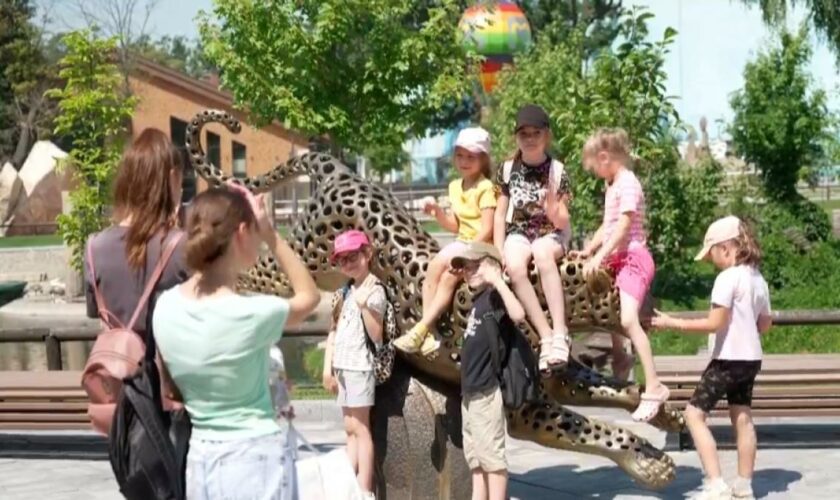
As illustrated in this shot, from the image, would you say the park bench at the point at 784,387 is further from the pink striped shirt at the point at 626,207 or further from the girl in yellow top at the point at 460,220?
the girl in yellow top at the point at 460,220

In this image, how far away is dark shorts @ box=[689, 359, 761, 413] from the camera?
23.4 feet

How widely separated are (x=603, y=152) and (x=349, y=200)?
140 centimetres

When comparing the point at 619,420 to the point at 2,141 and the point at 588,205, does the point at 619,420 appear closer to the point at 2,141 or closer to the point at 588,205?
the point at 588,205

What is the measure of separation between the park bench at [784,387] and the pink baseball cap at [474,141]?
238 cm

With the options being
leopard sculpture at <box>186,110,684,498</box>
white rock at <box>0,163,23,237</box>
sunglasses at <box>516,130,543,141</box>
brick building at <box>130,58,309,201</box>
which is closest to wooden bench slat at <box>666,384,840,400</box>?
leopard sculpture at <box>186,110,684,498</box>

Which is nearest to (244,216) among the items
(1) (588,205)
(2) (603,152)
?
(2) (603,152)

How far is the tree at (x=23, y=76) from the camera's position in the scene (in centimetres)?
5059

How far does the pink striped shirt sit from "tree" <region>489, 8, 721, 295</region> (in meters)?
7.54

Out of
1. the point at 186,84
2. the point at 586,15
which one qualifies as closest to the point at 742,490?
the point at 186,84

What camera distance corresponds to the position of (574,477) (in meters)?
8.29

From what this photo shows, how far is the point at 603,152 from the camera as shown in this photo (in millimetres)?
7055

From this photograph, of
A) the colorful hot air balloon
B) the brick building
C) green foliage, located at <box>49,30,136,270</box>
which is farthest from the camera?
the colorful hot air balloon

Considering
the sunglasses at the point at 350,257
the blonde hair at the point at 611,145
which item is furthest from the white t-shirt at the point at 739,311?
the sunglasses at the point at 350,257

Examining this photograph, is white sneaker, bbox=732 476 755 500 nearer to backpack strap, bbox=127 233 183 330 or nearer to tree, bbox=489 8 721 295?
backpack strap, bbox=127 233 183 330
